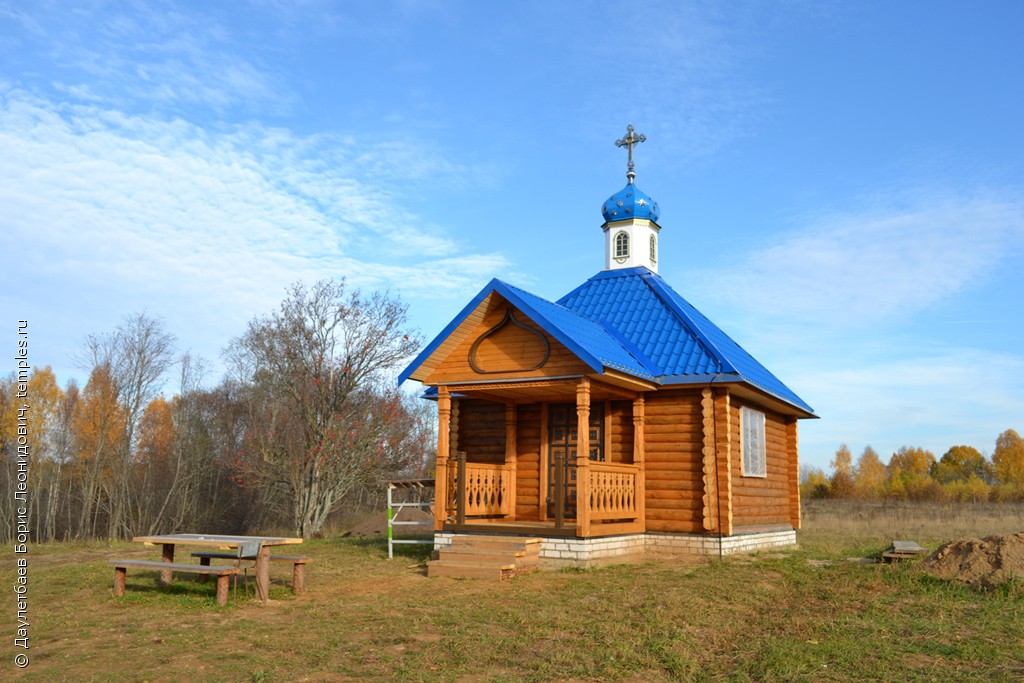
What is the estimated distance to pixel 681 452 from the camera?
1442 centimetres

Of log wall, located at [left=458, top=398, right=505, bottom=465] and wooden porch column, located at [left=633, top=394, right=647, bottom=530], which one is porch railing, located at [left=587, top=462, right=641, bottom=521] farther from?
log wall, located at [left=458, top=398, right=505, bottom=465]

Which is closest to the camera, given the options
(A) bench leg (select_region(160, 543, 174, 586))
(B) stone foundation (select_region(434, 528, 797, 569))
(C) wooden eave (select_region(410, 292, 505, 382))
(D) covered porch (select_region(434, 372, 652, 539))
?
(A) bench leg (select_region(160, 543, 174, 586))

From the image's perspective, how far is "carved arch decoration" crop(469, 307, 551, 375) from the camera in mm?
13156

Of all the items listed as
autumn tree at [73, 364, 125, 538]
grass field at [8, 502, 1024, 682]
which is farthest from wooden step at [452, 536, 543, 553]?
autumn tree at [73, 364, 125, 538]

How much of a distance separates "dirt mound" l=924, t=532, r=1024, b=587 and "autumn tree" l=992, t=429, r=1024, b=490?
6241cm

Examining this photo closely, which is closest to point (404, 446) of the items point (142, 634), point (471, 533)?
point (471, 533)

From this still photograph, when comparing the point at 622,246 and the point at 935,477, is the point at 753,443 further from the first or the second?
the point at 935,477

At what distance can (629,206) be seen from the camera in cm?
1886

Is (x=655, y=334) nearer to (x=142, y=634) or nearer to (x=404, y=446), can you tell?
(x=142, y=634)

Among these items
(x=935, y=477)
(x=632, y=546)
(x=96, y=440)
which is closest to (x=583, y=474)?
(x=632, y=546)

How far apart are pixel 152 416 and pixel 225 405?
331 centimetres

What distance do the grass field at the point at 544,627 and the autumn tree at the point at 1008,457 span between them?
2537 inches

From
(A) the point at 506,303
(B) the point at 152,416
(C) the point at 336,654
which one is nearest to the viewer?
(C) the point at 336,654

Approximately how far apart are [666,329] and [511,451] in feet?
12.3
